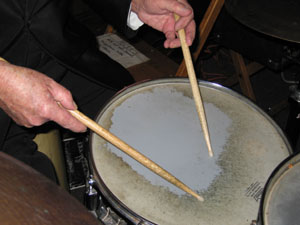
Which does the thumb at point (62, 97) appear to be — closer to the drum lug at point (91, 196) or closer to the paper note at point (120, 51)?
the drum lug at point (91, 196)

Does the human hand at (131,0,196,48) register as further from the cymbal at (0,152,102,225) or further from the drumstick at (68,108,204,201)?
the cymbal at (0,152,102,225)

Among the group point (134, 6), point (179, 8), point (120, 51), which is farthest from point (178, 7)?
point (120, 51)

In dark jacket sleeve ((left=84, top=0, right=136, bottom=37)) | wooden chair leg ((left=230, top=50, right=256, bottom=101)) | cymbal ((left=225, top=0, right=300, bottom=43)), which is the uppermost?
dark jacket sleeve ((left=84, top=0, right=136, bottom=37))

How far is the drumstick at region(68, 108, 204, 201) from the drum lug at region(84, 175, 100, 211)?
0.44 ft

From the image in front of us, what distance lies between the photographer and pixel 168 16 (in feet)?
3.39

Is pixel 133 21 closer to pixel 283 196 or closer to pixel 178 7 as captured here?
pixel 178 7

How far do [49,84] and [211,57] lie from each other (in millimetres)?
1735

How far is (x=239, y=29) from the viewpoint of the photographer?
1.52 metres

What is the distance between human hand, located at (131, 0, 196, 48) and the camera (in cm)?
94

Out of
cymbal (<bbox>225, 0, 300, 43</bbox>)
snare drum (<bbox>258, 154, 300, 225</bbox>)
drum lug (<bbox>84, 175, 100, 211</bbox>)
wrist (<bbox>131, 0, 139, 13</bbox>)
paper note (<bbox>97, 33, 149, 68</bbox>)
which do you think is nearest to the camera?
snare drum (<bbox>258, 154, 300, 225</bbox>)

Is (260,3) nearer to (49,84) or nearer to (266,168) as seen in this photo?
(266,168)

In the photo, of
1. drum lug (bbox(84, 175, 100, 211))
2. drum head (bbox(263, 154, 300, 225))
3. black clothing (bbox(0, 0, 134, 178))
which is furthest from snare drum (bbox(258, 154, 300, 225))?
black clothing (bbox(0, 0, 134, 178))

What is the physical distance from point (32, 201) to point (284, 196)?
0.37m

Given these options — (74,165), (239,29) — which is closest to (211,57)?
(239,29)
